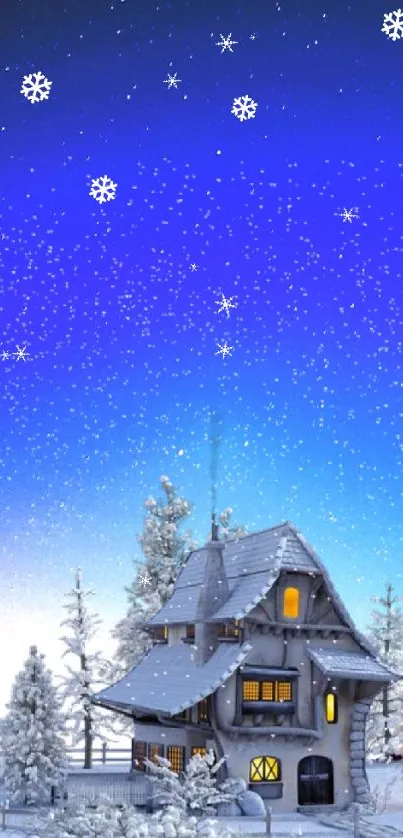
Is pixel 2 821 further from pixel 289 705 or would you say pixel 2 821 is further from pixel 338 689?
pixel 338 689

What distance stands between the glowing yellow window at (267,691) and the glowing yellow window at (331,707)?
2281 millimetres

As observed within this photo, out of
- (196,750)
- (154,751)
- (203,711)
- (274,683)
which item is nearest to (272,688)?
(274,683)

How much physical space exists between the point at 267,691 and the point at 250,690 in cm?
68

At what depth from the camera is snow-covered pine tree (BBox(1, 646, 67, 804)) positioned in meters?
35.4

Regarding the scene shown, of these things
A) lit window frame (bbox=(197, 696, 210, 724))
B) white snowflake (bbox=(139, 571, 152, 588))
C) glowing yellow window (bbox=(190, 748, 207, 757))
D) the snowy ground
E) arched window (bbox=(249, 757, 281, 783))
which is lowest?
the snowy ground

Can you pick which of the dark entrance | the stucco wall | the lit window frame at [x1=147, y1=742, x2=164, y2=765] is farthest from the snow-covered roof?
the dark entrance

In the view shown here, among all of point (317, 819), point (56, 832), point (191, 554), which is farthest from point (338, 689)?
point (56, 832)

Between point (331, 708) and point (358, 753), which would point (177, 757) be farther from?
point (358, 753)

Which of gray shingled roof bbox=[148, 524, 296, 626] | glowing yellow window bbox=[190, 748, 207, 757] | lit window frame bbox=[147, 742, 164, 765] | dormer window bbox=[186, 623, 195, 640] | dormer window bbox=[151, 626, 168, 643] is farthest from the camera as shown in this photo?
dormer window bbox=[151, 626, 168, 643]

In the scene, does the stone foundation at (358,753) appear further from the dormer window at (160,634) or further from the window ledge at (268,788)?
the dormer window at (160,634)

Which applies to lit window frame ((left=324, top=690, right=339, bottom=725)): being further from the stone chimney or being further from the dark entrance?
the stone chimney

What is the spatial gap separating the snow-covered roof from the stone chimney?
424mm

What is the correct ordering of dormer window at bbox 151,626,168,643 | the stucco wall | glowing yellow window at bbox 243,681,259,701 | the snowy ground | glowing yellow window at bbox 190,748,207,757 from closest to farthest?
the snowy ground → the stucco wall → glowing yellow window at bbox 243,681,259,701 → glowing yellow window at bbox 190,748,207,757 → dormer window at bbox 151,626,168,643

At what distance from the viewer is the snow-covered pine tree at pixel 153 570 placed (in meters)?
49.5
